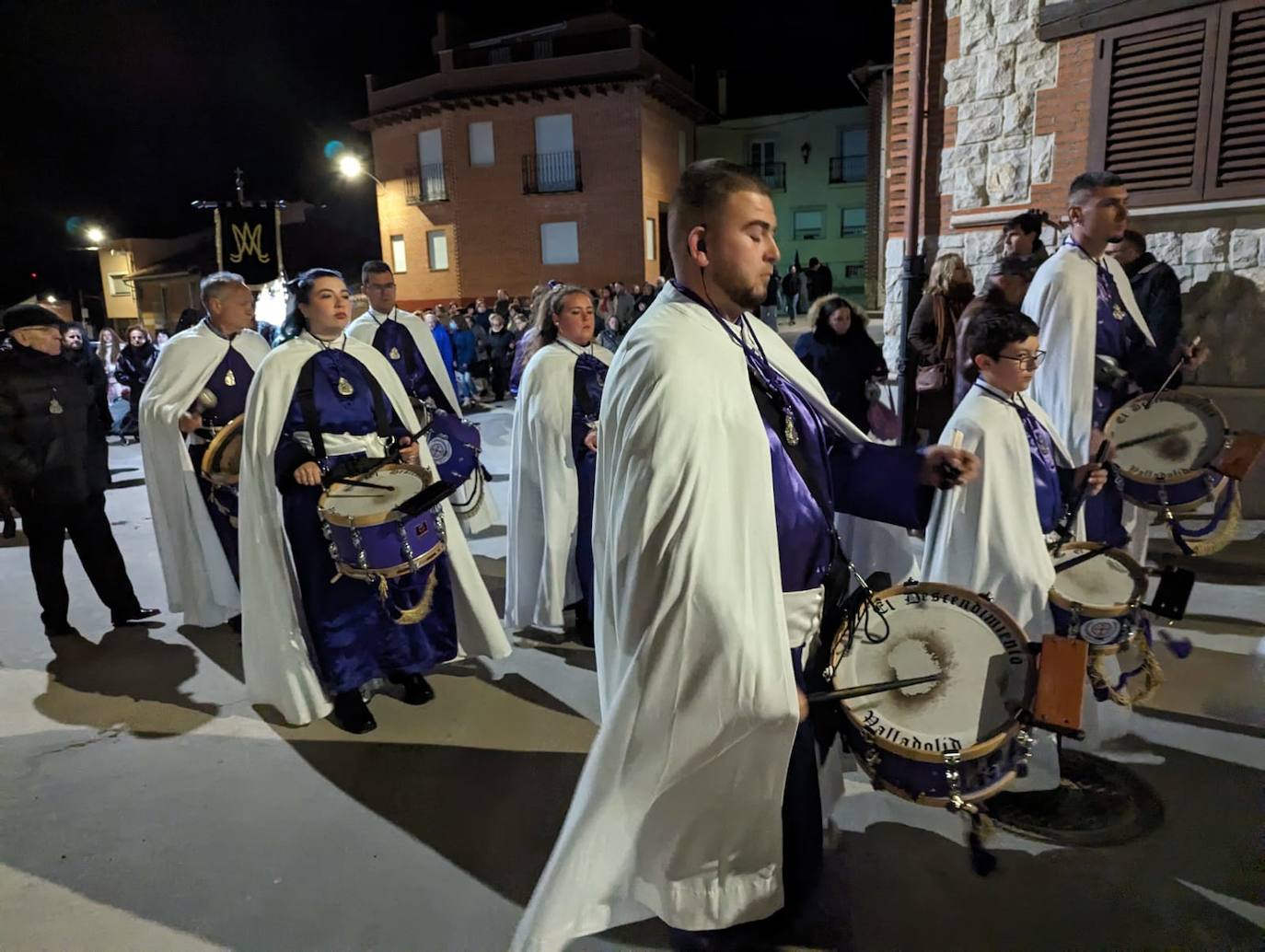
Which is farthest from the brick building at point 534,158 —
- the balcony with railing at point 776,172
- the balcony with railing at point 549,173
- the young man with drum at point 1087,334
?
the young man with drum at point 1087,334

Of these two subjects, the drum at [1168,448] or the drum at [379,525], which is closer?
the drum at [379,525]

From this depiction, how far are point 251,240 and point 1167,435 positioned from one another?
14.0 m

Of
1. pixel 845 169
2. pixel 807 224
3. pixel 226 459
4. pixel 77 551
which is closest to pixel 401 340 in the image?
pixel 226 459

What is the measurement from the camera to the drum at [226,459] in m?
4.64

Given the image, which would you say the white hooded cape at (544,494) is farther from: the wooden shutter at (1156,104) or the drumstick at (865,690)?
the wooden shutter at (1156,104)

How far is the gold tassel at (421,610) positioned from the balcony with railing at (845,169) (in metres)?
32.6

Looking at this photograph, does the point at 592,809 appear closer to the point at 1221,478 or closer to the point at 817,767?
the point at 817,767

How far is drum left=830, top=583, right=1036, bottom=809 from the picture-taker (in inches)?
82.7

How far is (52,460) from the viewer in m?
5.17

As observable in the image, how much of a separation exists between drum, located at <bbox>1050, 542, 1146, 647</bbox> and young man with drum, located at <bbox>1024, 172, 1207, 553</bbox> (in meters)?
1.24

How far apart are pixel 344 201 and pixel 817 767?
113ft

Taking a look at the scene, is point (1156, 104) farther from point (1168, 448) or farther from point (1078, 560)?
point (1078, 560)

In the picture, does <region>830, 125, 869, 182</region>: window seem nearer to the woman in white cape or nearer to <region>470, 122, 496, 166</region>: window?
<region>470, 122, 496, 166</region>: window

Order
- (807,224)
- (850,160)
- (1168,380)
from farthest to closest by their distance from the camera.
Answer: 1. (807,224)
2. (850,160)
3. (1168,380)
